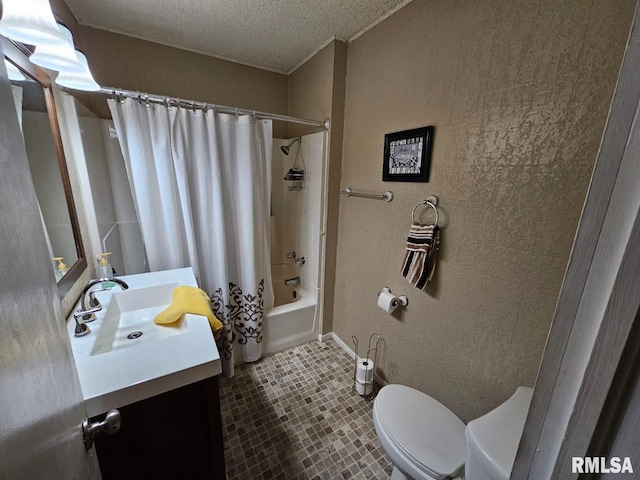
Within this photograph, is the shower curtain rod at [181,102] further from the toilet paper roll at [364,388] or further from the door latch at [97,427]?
the toilet paper roll at [364,388]

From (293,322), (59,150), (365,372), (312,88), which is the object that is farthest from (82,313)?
(312,88)

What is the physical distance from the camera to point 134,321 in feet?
A: 4.25

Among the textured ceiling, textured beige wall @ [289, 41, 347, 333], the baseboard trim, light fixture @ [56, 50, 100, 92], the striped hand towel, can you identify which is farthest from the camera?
the baseboard trim

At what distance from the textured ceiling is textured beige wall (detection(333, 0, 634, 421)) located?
0.20 m

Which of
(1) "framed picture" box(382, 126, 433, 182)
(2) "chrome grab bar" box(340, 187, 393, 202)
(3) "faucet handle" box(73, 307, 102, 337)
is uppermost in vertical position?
(1) "framed picture" box(382, 126, 433, 182)

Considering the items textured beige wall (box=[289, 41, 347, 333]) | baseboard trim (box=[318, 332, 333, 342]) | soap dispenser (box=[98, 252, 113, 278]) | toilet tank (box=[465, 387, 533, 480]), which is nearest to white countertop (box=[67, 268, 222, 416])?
soap dispenser (box=[98, 252, 113, 278])

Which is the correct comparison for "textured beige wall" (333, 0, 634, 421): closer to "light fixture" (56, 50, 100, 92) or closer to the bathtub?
the bathtub

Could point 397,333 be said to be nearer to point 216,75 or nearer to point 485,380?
point 485,380

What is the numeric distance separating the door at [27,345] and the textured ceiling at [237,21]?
152cm

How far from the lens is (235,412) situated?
65.9 inches

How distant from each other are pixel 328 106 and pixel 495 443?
2065mm

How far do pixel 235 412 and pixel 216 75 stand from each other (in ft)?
8.36

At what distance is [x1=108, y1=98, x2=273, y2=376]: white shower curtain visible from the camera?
157cm

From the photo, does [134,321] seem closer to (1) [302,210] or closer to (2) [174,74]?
(1) [302,210]
